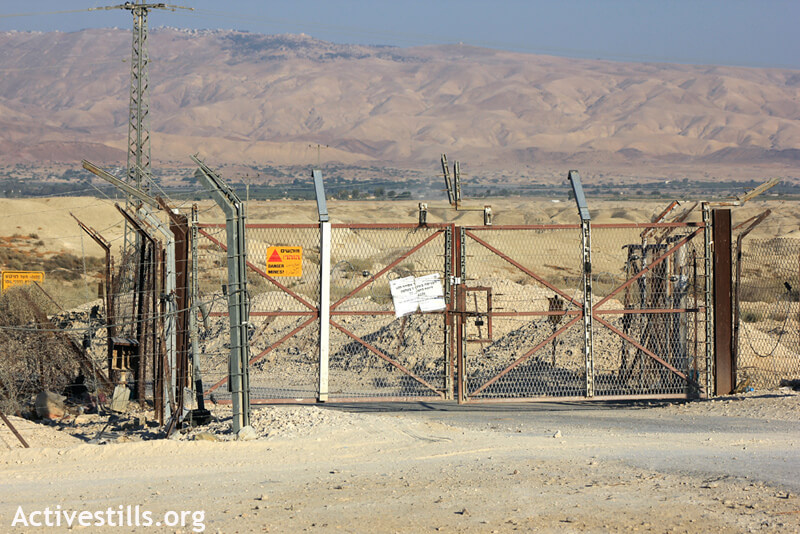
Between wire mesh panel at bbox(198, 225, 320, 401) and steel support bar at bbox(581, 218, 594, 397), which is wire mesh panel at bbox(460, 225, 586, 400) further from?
wire mesh panel at bbox(198, 225, 320, 401)

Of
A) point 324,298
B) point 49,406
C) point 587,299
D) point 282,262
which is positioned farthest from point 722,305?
point 49,406

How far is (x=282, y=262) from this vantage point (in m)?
11.2

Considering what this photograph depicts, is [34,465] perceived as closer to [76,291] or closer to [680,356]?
[680,356]

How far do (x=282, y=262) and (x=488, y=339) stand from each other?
13.5 feet

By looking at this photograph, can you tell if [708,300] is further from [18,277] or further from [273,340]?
[18,277]

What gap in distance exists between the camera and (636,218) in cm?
5488

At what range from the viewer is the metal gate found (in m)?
11.2

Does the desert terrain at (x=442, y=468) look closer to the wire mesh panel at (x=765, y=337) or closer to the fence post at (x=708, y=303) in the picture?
the fence post at (x=708, y=303)

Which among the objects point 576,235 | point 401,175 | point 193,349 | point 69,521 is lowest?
point 69,521

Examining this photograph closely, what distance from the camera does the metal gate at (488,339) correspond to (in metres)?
11.2

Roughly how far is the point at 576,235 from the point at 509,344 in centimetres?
3323

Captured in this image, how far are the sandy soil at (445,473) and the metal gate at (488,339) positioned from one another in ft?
3.11

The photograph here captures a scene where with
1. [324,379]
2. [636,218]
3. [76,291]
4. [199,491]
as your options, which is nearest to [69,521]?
[199,491]

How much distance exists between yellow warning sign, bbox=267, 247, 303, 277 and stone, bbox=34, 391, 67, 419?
3.24 m
